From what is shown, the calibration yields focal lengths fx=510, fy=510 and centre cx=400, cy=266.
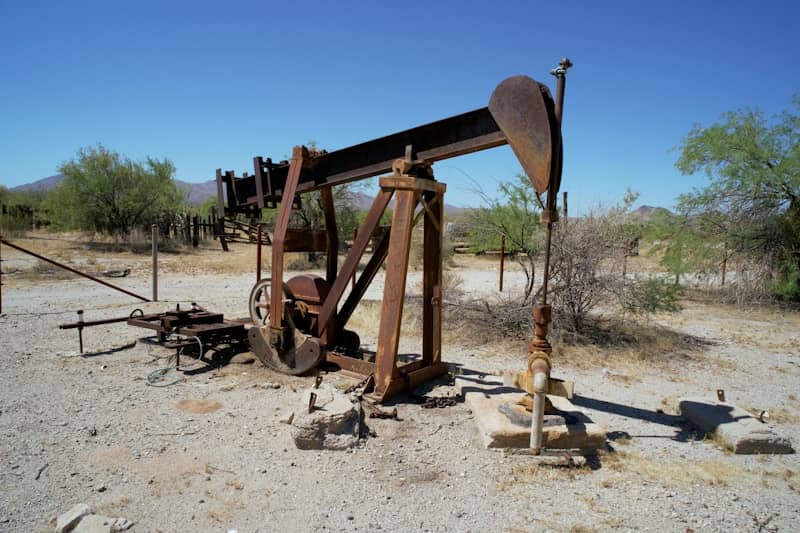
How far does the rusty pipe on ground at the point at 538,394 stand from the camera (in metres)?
3.45

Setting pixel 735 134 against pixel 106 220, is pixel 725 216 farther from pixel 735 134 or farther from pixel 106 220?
pixel 106 220

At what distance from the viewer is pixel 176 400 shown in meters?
4.70

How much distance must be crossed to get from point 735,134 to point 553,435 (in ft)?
33.4

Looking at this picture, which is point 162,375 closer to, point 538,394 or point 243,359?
point 243,359

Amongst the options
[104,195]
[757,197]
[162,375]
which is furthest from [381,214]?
[104,195]

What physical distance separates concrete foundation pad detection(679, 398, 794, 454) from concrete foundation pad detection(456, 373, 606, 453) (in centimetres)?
109

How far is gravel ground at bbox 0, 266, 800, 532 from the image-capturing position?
2947 mm

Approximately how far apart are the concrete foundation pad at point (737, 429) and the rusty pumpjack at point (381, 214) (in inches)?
68.8

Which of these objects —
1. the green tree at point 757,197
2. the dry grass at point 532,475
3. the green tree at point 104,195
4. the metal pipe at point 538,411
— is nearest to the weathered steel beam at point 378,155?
the metal pipe at point 538,411

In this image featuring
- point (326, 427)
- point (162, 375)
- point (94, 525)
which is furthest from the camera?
point (162, 375)

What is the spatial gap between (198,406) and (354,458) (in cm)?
173

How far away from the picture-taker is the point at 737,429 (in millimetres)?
4051

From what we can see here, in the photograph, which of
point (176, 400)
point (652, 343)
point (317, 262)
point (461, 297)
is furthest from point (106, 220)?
point (652, 343)

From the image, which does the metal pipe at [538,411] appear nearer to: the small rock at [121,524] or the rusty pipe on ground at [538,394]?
the rusty pipe on ground at [538,394]
